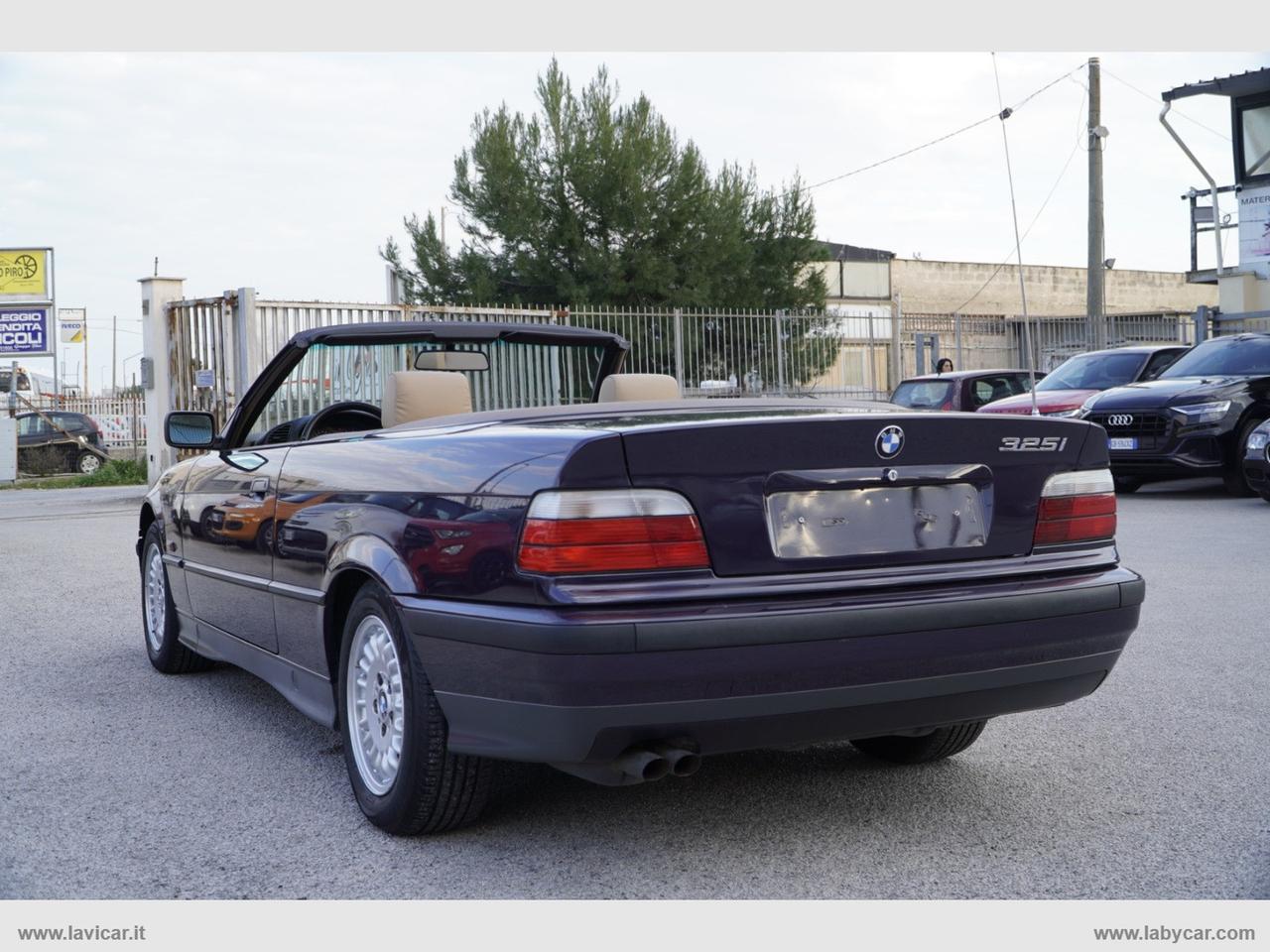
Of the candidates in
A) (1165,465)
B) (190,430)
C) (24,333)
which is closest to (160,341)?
(24,333)

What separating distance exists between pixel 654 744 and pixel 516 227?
83.5 ft

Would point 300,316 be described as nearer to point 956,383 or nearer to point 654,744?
point 956,383

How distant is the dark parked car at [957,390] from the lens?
17031 millimetres

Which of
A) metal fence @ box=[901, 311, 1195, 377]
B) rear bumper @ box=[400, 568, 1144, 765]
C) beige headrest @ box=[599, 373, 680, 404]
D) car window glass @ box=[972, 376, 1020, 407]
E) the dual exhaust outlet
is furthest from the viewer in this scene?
metal fence @ box=[901, 311, 1195, 377]

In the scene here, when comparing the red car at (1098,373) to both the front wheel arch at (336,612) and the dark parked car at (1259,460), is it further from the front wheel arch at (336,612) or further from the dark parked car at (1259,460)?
the front wheel arch at (336,612)

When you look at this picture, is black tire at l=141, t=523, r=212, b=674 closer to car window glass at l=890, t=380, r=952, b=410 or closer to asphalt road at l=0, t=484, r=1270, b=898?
asphalt road at l=0, t=484, r=1270, b=898

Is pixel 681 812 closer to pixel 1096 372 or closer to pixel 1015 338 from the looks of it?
pixel 1096 372

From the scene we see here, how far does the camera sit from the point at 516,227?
27.7 metres

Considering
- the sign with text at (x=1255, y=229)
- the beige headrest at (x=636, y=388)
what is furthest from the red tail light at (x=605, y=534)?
the sign with text at (x=1255, y=229)

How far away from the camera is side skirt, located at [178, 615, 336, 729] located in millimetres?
3930

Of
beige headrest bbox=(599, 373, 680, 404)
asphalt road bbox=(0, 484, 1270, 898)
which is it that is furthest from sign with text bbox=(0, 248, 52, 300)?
beige headrest bbox=(599, 373, 680, 404)

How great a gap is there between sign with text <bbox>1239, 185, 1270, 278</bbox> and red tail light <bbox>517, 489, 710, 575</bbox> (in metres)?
24.2

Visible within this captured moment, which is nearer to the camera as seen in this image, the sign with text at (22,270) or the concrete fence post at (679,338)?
the concrete fence post at (679,338)

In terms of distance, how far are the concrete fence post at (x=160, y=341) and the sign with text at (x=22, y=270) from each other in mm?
11959
